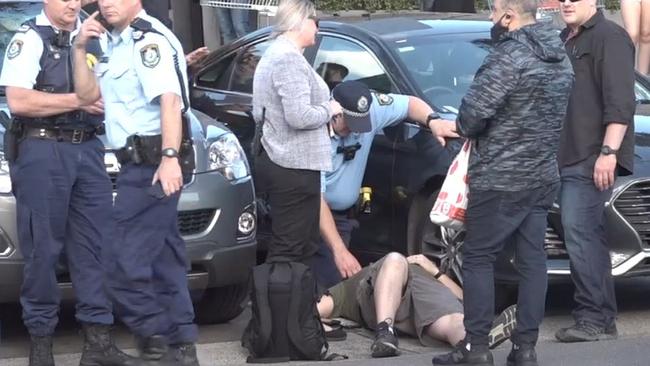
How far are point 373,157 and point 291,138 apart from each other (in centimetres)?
146

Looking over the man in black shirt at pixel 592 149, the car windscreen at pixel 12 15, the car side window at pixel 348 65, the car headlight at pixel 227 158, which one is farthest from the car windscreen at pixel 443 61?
the car windscreen at pixel 12 15

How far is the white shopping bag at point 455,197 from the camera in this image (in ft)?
21.8

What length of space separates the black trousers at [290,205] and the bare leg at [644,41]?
4916mm

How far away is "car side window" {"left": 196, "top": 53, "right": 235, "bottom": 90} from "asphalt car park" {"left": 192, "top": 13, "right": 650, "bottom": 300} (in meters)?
0.01

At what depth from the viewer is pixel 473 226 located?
21.5ft

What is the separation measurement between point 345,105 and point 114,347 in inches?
65.1

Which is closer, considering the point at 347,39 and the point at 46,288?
the point at 46,288

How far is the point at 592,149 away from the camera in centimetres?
732

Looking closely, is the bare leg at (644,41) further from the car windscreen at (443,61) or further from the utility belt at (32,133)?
the utility belt at (32,133)

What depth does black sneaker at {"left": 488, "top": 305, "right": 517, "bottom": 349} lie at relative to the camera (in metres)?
6.78

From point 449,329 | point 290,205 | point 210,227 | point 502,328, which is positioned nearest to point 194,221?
point 210,227

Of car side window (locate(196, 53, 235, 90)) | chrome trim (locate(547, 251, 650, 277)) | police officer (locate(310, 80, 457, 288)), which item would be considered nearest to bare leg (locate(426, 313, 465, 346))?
police officer (locate(310, 80, 457, 288))

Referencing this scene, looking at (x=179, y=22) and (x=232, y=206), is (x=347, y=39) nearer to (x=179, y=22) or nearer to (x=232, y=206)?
(x=232, y=206)

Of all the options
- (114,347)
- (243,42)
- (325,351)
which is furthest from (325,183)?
(243,42)
